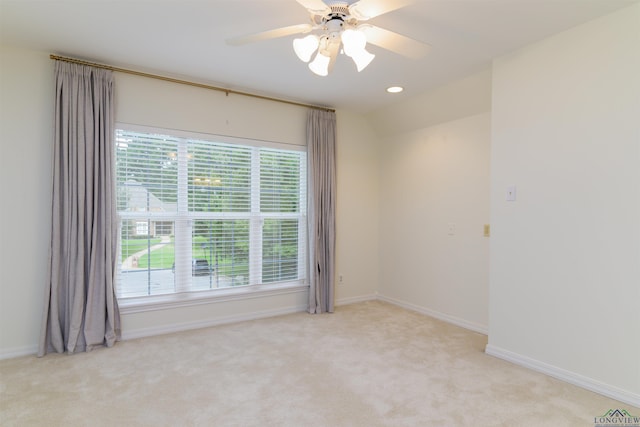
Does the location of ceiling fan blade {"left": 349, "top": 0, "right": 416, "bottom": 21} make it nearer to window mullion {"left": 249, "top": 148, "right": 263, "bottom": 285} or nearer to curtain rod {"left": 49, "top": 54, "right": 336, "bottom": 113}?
curtain rod {"left": 49, "top": 54, "right": 336, "bottom": 113}

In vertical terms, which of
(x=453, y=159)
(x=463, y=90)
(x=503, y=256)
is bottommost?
(x=503, y=256)

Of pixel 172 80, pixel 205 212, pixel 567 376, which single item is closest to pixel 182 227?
pixel 205 212

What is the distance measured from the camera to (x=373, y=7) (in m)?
1.78

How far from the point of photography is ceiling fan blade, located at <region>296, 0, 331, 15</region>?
179cm

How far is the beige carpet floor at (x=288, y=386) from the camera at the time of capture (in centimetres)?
210

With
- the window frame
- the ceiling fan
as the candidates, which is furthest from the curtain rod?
the ceiling fan

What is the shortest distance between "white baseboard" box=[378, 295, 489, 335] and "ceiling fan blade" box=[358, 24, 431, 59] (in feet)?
9.39

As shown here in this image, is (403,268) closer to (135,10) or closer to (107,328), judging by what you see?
(107,328)

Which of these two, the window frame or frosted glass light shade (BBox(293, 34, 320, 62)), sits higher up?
frosted glass light shade (BBox(293, 34, 320, 62))

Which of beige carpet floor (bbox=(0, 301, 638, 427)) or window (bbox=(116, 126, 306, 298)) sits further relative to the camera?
window (bbox=(116, 126, 306, 298))

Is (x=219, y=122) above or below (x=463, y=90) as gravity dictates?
below

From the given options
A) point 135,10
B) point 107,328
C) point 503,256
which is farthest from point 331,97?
point 107,328

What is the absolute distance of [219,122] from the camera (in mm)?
3809

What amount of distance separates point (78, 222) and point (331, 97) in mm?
2862
